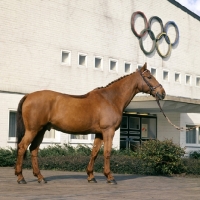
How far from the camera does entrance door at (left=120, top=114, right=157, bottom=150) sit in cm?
3102

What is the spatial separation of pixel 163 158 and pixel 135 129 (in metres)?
13.3

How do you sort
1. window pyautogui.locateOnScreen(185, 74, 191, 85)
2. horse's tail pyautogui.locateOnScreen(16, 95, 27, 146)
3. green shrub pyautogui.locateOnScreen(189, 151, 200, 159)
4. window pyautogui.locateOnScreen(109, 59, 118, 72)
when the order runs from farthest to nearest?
window pyautogui.locateOnScreen(185, 74, 191, 85), green shrub pyautogui.locateOnScreen(189, 151, 200, 159), window pyautogui.locateOnScreen(109, 59, 118, 72), horse's tail pyautogui.locateOnScreen(16, 95, 27, 146)

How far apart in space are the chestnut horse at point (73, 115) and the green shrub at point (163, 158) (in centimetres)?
498

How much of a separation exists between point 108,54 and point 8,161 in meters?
10.1

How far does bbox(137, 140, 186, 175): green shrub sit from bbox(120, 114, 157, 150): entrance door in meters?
11.3

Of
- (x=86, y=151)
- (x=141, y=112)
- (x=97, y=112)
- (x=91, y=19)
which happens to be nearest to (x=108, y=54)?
(x=91, y=19)

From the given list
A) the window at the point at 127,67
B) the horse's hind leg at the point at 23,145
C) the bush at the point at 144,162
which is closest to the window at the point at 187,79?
the window at the point at 127,67

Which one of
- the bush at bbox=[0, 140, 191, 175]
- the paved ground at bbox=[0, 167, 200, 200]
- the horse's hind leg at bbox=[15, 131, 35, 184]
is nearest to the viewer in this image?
the paved ground at bbox=[0, 167, 200, 200]

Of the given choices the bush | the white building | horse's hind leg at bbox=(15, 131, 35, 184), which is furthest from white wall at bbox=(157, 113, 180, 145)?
horse's hind leg at bbox=(15, 131, 35, 184)

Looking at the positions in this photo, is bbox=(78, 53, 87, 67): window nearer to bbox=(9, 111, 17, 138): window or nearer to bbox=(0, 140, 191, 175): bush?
bbox=(9, 111, 17, 138): window

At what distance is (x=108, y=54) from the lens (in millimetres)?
28594

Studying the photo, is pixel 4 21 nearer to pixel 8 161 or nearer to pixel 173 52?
pixel 8 161

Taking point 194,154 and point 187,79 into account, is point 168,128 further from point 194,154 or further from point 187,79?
point 187,79

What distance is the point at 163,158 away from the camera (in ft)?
61.4
